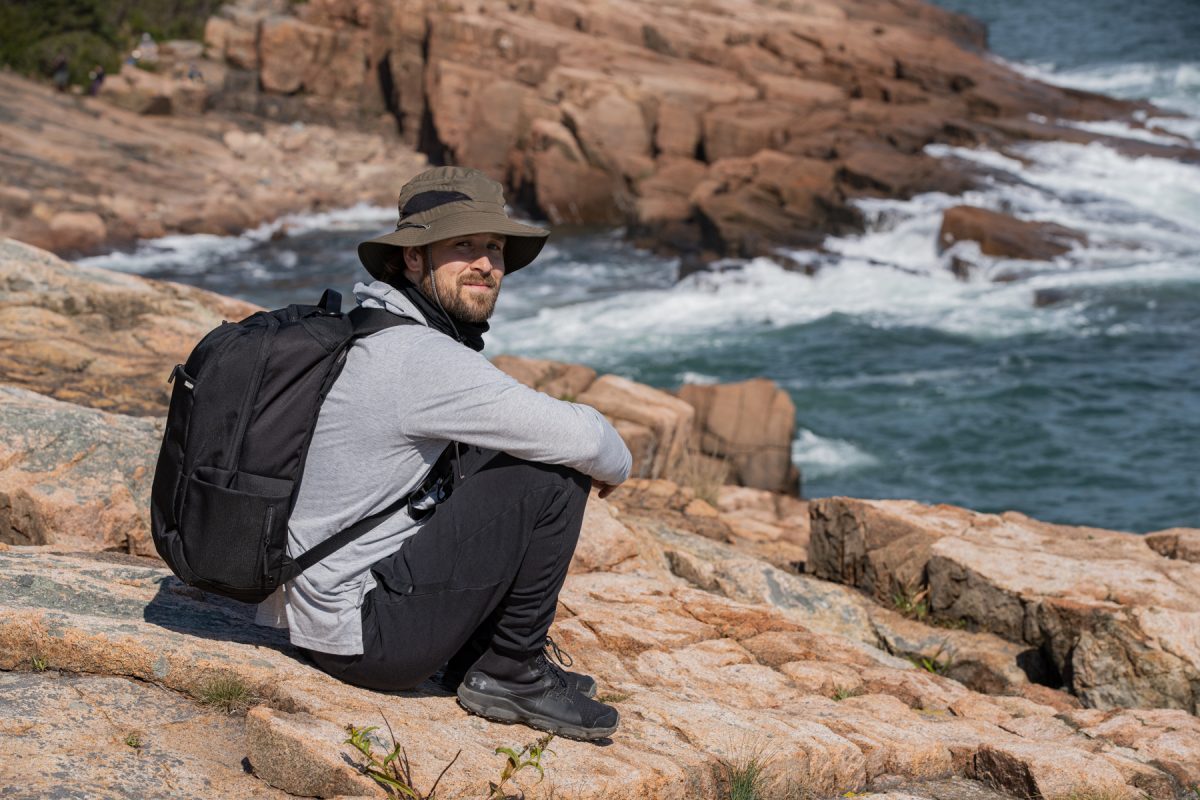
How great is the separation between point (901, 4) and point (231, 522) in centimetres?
4630

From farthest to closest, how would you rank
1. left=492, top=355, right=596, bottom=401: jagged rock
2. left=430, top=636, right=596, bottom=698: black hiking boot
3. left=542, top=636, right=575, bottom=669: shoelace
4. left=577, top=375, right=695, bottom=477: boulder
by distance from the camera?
1. left=492, top=355, right=596, bottom=401: jagged rock
2. left=577, top=375, right=695, bottom=477: boulder
3. left=542, top=636, right=575, bottom=669: shoelace
4. left=430, top=636, right=596, bottom=698: black hiking boot

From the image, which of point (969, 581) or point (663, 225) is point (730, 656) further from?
point (663, 225)

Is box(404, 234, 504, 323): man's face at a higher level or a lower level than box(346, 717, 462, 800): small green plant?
higher

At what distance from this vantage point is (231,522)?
10.6ft

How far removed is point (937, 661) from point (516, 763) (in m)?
Answer: 3.49

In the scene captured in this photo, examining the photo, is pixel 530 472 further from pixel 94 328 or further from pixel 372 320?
pixel 94 328

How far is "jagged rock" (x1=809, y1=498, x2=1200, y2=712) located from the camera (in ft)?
18.4

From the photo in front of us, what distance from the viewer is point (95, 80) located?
29703mm

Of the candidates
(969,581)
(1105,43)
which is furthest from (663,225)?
(1105,43)

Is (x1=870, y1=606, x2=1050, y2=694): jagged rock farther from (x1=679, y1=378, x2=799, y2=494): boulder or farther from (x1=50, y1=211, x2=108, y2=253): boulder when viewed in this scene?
(x1=50, y1=211, x2=108, y2=253): boulder

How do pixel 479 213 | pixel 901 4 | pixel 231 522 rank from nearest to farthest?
pixel 231 522
pixel 479 213
pixel 901 4

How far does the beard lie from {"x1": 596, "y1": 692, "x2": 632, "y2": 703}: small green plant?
137 centimetres

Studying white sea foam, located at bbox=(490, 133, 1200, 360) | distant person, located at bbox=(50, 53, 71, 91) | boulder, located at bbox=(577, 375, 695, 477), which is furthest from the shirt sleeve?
distant person, located at bbox=(50, 53, 71, 91)

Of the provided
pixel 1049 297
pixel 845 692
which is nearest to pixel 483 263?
pixel 845 692
